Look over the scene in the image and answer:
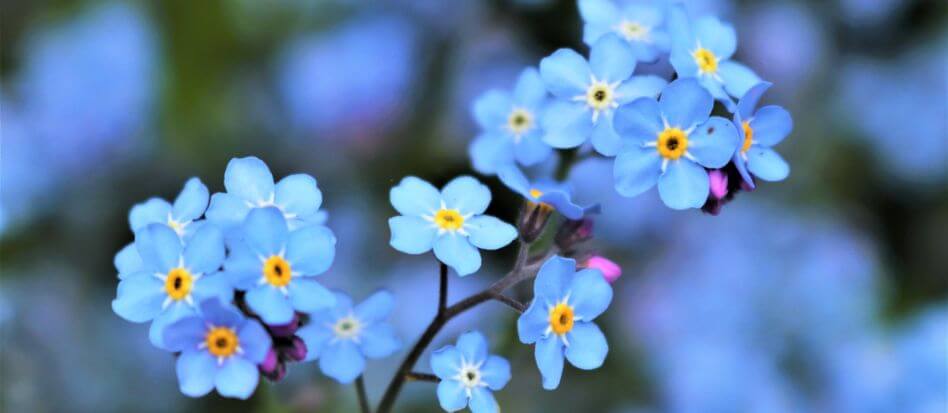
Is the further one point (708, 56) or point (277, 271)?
point (708, 56)

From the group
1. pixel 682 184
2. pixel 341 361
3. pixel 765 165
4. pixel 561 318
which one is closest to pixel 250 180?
pixel 341 361

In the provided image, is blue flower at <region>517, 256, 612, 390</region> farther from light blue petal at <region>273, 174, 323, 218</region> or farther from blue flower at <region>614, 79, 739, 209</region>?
light blue petal at <region>273, 174, 323, 218</region>

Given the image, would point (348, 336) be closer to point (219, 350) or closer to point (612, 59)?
point (219, 350)

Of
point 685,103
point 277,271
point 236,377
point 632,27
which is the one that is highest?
point 632,27

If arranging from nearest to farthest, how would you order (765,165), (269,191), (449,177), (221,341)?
(221,341) → (269,191) → (765,165) → (449,177)

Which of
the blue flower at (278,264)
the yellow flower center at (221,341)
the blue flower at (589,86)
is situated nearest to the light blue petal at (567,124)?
the blue flower at (589,86)

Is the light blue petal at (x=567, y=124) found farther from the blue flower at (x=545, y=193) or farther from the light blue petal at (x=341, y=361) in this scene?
the light blue petal at (x=341, y=361)
